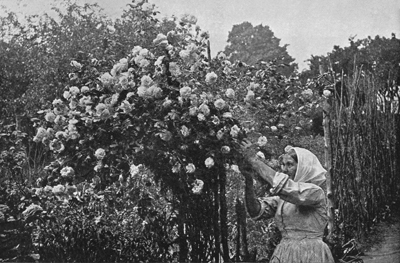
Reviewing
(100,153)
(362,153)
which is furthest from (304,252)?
(362,153)

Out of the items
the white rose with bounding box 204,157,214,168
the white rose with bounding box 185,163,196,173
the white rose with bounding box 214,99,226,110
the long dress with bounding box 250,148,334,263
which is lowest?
the long dress with bounding box 250,148,334,263

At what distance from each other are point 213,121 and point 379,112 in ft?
13.1

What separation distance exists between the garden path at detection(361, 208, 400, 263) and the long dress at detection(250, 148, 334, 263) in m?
2.65

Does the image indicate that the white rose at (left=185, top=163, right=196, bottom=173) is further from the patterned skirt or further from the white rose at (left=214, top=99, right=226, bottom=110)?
the patterned skirt

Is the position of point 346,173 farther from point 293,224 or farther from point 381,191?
point 293,224

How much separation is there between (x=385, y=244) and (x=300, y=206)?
3.44 metres

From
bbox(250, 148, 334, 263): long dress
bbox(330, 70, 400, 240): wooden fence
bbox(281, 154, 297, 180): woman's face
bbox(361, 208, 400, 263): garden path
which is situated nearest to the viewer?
bbox(250, 148, 334, 263): long dress

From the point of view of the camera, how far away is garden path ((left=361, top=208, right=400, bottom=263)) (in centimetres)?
499

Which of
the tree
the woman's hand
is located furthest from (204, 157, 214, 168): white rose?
the tree

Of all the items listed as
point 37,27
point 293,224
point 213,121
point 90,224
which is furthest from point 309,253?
point 37,27

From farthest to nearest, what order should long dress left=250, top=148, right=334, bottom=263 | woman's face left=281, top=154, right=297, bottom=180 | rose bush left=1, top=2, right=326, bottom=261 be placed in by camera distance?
rose bush left=1, top=2, right=326, bottom=261
woman's face left=281, top=154, right=297, bottom=180
long dress left=250, top=148, right=334, bottom=263

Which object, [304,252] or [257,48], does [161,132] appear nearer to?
[304,252]

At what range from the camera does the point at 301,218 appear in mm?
2516

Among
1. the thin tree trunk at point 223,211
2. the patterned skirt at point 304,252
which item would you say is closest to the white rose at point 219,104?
the thin tree trunk at point 223,211
